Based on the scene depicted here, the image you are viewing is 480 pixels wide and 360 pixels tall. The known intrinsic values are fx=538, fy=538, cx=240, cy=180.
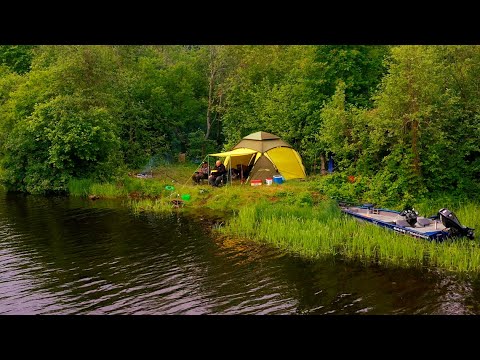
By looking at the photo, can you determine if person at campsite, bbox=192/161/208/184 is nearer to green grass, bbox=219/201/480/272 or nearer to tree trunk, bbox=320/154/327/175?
tree trunk, bbox=320/154/327/175

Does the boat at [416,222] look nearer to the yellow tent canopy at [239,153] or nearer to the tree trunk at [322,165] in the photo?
the tree trunk at [322,165]

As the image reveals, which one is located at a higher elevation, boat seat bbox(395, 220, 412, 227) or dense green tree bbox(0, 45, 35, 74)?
dense green tree bbox(0, 45, 35, 74)

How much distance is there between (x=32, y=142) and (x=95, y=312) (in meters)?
18.1

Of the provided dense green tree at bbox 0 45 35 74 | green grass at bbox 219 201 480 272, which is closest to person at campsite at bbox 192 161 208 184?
green grass at bbox 219 201 480 272

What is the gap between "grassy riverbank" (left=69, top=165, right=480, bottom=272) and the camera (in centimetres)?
1480

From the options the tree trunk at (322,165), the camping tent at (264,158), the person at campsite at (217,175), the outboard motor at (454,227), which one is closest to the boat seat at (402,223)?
the outboard motor at (454,227)

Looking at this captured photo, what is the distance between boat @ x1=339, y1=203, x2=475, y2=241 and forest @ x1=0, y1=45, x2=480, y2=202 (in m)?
1.48

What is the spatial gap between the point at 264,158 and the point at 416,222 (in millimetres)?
9896

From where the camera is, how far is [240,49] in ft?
106

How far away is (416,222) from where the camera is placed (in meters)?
16.3

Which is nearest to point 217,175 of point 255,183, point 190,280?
point 255,183

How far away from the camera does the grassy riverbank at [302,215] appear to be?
1480 centimetres

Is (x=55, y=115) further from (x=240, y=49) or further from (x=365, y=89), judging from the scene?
(x=365, y=89)
